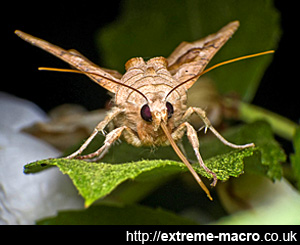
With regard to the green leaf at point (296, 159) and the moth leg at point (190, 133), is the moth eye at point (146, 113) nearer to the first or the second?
the moth leg at point (190, 133)

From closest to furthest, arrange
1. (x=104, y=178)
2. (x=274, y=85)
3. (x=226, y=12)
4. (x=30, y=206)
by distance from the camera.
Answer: (x=104, y=178), (x=30, y=206), (x=226, y=12), (x=274, y=85)

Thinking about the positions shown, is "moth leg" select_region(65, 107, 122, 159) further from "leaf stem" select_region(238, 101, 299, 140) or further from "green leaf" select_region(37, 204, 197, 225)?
"leaf stem" select_region(238, 101, 299, 140)

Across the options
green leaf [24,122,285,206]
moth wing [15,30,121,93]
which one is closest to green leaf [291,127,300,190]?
green leaf [24,122,285,206]

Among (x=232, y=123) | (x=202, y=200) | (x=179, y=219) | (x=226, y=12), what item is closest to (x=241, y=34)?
(x=226, y=12)

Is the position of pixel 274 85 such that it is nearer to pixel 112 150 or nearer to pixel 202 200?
pixel 202 200

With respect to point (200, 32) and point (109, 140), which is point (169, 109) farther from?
point (200, 32)
